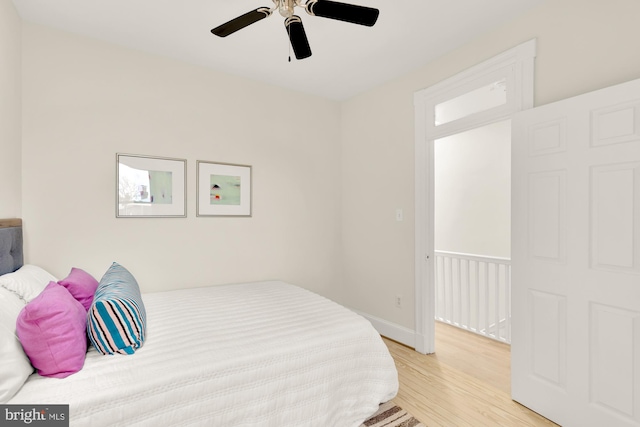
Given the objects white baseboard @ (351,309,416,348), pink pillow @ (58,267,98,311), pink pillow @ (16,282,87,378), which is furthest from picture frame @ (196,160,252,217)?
white baseboard @ (351,309,416,348)

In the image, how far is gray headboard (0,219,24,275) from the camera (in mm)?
1781

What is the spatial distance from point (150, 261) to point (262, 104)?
186 centimetres

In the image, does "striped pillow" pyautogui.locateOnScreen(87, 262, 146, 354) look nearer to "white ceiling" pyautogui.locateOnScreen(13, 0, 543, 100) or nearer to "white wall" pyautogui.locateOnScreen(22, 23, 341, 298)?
"white wall" pyautogui.locateOnScreen(22, 23, 341, 298)

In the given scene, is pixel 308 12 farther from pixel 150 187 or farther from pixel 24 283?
pixel 24 283

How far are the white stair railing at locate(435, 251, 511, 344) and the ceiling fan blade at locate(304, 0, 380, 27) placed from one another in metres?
2.55

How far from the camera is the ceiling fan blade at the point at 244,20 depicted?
167 cm

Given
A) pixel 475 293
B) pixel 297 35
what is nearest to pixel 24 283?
pixel 297 35

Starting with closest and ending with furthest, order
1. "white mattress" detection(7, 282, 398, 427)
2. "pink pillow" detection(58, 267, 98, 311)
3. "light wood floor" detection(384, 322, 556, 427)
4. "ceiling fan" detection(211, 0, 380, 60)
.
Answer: "white mattress" detection(7, 282, 398, 427) < "ceiling fan" detection(211, 0, 380, 60) < "pink pillow" detection(58, 267, 98, 311) < "light wood floor" detection(384, 322, 556, 427)

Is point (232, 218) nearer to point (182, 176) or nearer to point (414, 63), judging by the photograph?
point (182, 176)

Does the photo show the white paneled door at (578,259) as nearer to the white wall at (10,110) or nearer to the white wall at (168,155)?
the white wall at (168,155)

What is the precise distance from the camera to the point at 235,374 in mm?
1516

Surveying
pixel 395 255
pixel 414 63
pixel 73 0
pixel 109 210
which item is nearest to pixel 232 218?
pixel 109 210

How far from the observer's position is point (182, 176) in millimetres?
2902

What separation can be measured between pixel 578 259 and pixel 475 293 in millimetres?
1679
